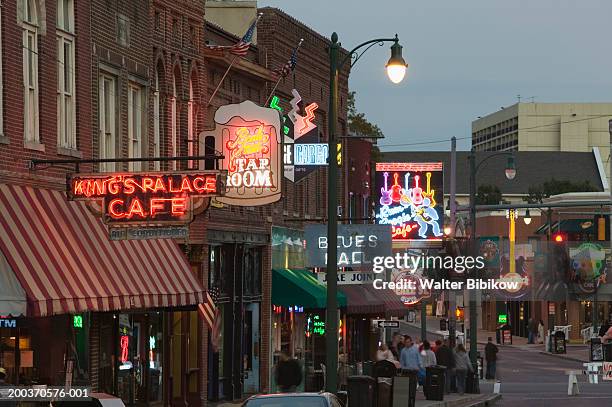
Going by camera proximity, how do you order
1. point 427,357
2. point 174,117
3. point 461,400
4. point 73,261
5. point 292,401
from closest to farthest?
1. point 292,401
2. point 73,261
3. point 174,117
4. point 461,400
5. point 427,357

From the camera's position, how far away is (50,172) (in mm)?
25984

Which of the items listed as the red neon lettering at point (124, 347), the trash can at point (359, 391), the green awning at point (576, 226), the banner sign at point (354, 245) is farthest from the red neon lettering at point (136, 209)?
the green awning at point (576, 226)

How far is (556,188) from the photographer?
531 ft

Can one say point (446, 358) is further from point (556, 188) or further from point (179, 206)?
point (556, 188)

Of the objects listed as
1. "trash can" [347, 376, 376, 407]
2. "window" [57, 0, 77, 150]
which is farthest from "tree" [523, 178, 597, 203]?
"window" [57, 0, 77, 150]

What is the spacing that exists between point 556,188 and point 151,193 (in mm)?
141075

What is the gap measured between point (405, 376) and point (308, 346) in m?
12.5

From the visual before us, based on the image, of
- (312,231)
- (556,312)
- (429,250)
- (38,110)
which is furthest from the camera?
(556,312)

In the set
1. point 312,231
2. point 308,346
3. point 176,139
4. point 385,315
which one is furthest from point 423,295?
point 176,139

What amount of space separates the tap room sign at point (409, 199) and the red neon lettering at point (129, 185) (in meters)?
28.8

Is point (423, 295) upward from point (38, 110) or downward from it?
downward

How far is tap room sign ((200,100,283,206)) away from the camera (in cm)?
3069

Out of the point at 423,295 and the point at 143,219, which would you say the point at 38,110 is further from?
the point at 423,295

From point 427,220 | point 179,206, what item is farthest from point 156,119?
point 427,220
